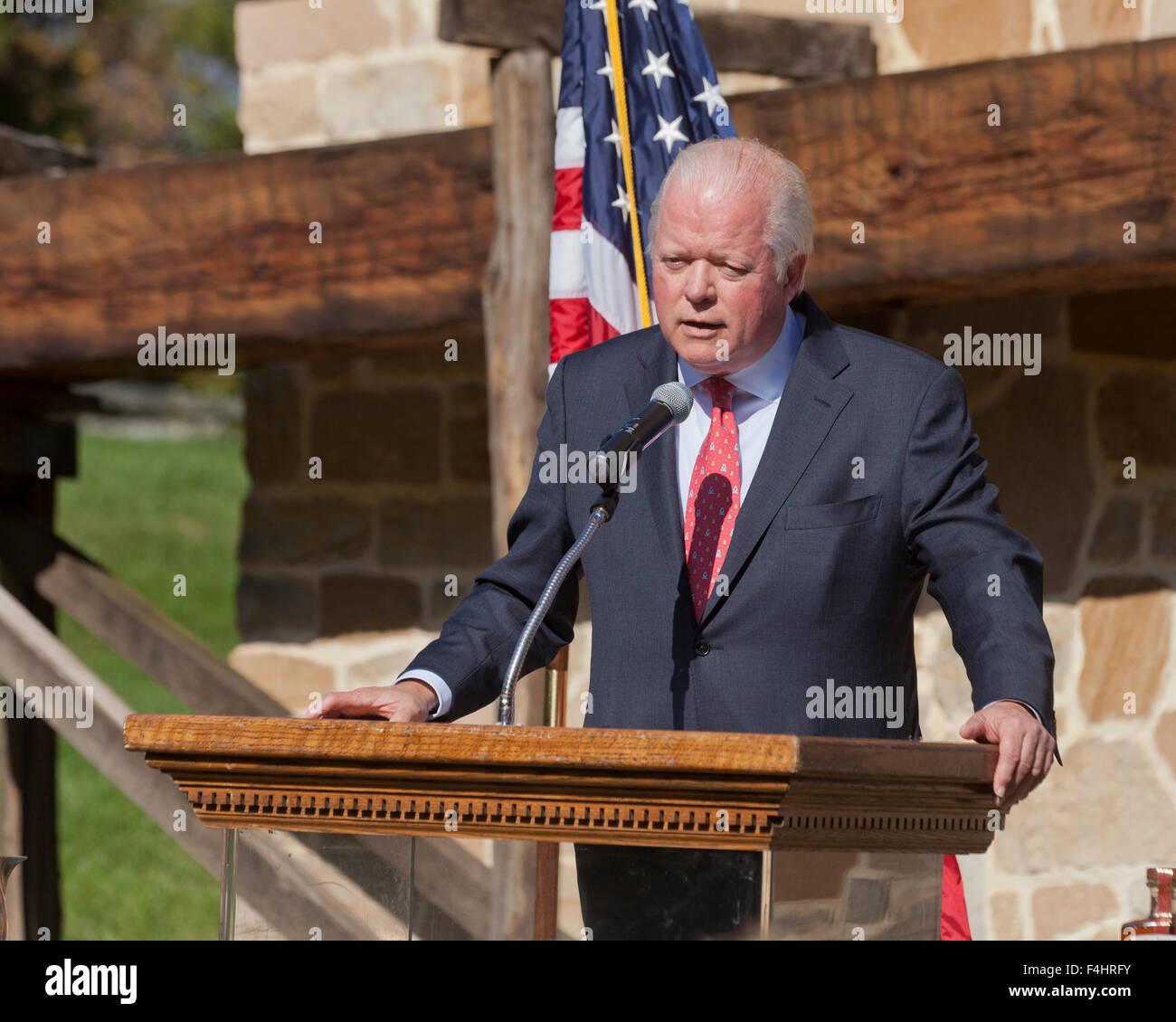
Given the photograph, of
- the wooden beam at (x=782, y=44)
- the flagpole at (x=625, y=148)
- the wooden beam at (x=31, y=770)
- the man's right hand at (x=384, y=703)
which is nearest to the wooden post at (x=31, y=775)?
the wooden beam at (x=31, y=770)

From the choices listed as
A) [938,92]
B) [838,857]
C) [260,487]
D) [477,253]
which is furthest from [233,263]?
[838,857]

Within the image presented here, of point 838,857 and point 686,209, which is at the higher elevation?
point 686,209

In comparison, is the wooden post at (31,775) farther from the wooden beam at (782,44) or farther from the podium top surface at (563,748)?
the podium top surface at (563,748)

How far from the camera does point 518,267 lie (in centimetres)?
421

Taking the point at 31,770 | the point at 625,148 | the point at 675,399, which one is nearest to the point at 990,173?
the point at 625,148

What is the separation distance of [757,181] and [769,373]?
0.29 metres

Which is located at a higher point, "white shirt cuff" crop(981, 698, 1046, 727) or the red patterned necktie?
the red patterned necktie

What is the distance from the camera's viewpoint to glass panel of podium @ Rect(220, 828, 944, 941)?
178cm

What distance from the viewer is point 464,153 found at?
173 inches

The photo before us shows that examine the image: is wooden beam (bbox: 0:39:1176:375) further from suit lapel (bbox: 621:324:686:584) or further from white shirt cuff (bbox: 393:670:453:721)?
white shirt cuff (bbox: 393:670:453:721)

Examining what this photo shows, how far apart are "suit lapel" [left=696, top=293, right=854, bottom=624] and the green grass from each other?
2.80 meters

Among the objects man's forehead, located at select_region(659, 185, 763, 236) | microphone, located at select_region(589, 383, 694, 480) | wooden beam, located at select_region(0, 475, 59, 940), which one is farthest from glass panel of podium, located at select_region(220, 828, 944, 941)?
wooden beam, located at select_region(0, 475, 59, 940)
